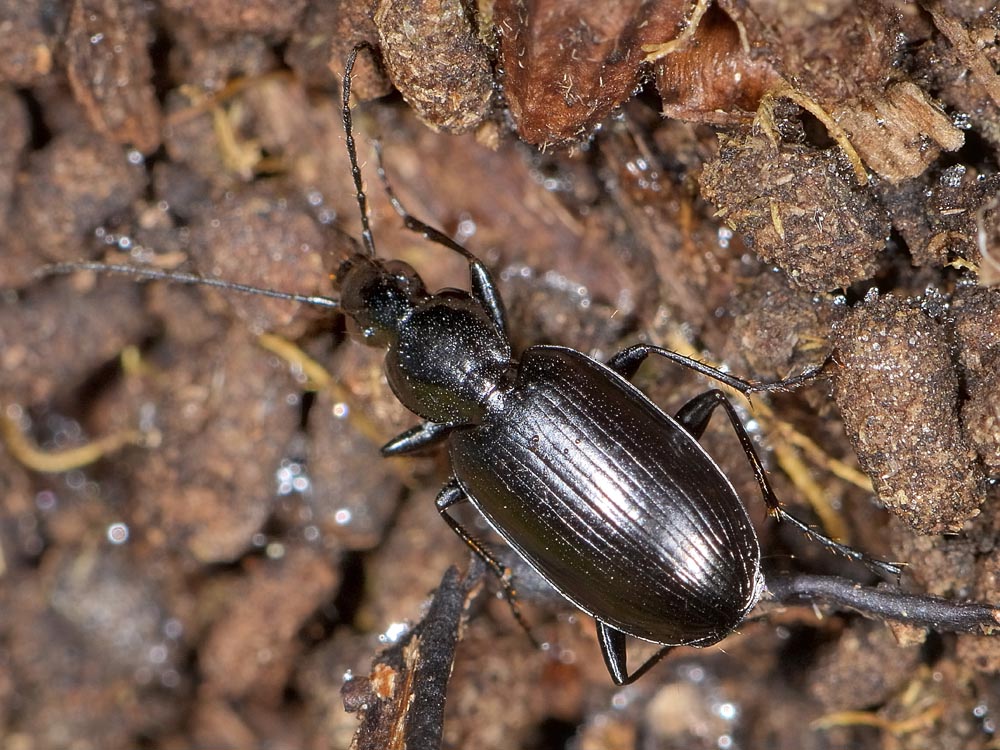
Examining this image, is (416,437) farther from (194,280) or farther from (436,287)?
(194,280)

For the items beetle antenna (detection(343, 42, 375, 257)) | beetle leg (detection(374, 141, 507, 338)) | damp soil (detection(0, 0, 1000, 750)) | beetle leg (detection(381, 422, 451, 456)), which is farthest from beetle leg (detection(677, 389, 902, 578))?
beetle antenna (detection(343, 42, 375, 257))

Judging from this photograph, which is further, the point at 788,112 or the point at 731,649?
the point at 731,649

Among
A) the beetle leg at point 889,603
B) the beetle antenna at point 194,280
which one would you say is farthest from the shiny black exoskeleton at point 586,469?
the beetle antenna at point 194,280

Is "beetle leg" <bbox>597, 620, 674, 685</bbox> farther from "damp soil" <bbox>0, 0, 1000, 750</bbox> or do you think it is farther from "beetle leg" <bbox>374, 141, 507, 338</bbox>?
"beetle leg" <bbox>374, 141, 507, 338</bbox>

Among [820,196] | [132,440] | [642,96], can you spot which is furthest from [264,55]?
[820,196]

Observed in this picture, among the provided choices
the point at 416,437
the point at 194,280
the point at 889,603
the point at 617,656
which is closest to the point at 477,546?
the point at 416,437

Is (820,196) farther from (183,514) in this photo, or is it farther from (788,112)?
(183,514)
